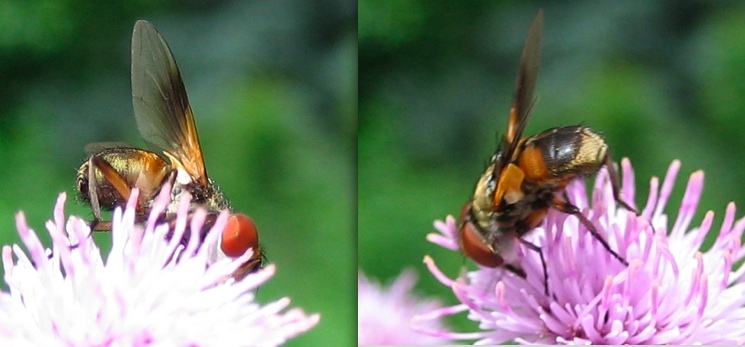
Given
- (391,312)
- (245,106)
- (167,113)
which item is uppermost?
(245,106)

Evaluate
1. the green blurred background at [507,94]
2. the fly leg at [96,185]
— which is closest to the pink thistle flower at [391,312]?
the green blurred background at [507,94]

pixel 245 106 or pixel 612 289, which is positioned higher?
pixel 245 106

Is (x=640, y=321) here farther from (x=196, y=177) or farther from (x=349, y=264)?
(x=196, y=177)

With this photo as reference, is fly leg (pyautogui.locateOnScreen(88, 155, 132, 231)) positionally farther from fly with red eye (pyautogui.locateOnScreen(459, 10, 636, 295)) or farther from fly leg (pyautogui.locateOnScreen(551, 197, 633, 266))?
fly leg (pyautogui.locateOnScreen(551, 197, 633, 266))

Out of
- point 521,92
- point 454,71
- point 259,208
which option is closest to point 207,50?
point 259,208

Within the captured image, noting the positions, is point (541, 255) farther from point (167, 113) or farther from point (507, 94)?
point (167, 113)

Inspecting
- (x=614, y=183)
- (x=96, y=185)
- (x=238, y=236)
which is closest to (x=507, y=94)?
(x=614, y=183)
